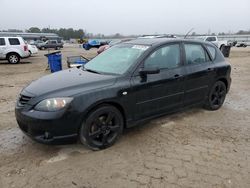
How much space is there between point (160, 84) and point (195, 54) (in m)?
1.28

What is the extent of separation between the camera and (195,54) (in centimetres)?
493

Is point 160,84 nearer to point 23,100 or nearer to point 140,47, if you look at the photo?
point 140,47

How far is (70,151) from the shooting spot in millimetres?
3660

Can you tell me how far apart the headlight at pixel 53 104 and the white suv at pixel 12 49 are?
45.0 ft

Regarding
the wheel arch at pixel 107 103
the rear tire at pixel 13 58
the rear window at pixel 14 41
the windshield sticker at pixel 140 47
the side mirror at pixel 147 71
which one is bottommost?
the rear tire at pixel 13 58

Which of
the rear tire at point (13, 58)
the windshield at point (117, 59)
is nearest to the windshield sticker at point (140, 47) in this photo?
the windshield at point (117, 59)

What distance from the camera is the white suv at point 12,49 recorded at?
1518 cm

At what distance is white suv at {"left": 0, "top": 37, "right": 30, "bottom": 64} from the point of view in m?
15.2

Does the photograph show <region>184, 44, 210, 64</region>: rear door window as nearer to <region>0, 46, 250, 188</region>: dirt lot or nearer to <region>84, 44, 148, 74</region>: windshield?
<region>84, 44, 148, 74</region>: windshield

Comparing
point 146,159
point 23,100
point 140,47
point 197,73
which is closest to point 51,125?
point 23,100

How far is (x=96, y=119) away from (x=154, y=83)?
118cm

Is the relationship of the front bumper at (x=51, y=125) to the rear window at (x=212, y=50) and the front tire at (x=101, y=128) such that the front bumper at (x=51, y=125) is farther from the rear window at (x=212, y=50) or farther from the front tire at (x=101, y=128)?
the rear window at (x=212, y=50)

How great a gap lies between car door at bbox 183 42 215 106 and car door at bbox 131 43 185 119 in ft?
0.62

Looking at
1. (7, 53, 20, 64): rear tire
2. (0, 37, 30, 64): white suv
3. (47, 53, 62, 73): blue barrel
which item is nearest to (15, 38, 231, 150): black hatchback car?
(47, 53, 62, 73): blue barrel
